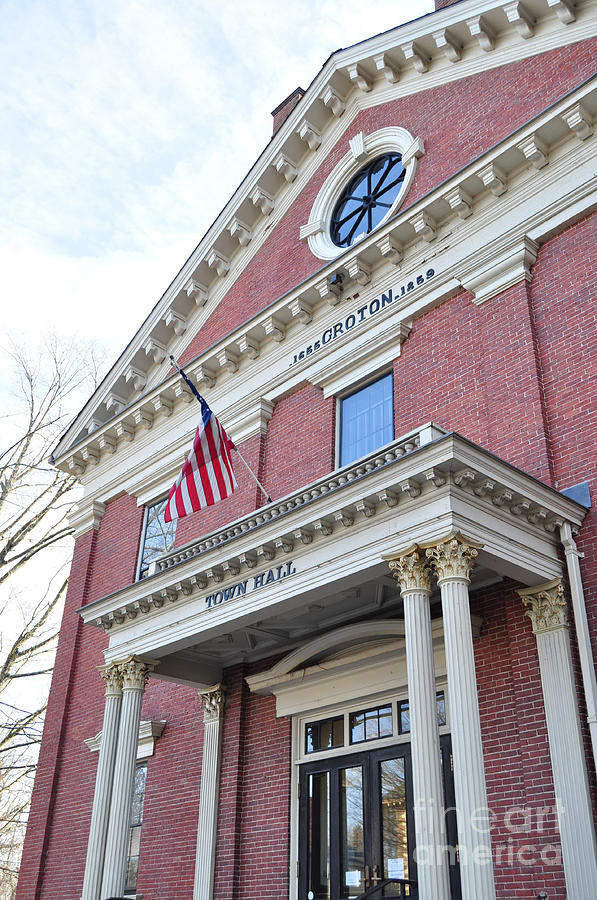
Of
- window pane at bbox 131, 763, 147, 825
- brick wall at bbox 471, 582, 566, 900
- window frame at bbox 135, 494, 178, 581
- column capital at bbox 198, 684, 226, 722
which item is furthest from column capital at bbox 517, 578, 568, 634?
window frame at bbox 135, 494, 178, 581

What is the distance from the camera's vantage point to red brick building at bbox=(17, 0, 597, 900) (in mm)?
8891

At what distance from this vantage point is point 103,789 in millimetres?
11914

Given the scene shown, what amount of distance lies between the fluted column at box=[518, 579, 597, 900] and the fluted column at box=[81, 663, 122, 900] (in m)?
6.11

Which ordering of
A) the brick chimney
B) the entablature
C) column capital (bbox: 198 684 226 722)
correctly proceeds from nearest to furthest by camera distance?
the entablature < column capital (bbox: 198 684 226 722) < the brick chimney

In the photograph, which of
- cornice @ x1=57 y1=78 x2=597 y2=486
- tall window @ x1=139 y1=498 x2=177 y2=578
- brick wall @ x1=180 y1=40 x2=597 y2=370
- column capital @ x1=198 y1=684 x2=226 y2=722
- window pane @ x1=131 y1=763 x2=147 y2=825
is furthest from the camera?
tall window @ x1=139 y1=498 x2=177 y2=578

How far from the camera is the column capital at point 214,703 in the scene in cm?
1368

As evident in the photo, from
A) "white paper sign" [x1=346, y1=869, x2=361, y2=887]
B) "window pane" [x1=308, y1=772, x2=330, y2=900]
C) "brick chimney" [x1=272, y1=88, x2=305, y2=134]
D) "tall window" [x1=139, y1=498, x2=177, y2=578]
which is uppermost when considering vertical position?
"brick chimney" [x1=272, y1=88, x2=305, y2=134]

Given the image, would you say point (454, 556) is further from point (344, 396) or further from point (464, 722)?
point (344, 396)

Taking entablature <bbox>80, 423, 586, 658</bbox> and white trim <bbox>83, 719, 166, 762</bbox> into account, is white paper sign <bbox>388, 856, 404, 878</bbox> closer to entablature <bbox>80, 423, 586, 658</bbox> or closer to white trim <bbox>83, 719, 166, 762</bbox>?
entablature <bbox>80, 423, 586, 658</bbox>

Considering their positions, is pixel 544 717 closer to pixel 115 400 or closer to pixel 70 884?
pixel 70 884

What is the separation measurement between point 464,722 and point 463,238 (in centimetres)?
779

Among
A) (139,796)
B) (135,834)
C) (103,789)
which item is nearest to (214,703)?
(103,789)

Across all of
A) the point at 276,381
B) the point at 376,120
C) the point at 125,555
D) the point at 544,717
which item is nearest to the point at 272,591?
the point at 544,717

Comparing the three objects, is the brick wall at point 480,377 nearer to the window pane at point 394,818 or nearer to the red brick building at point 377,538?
the red brick building at point 377,538
